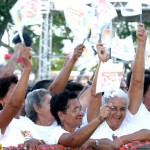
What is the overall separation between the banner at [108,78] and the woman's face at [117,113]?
247 millimetres

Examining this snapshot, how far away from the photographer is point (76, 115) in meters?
5.25

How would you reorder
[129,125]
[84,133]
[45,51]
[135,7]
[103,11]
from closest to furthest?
[84,133] < [129,125] < [103,11] < [135,7] < [45,51]

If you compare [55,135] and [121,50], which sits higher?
[55,135]

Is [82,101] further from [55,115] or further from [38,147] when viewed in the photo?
[38,147]

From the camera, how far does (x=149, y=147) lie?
201 inches

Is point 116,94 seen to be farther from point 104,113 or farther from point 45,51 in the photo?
point 45,51

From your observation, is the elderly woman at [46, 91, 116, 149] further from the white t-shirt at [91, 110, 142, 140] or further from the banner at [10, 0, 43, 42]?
the banner at [10, 0, 43, 42]

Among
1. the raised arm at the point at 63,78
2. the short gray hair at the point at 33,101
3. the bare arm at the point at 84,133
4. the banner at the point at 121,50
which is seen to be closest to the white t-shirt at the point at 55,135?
the bare arm at the point at 84,133

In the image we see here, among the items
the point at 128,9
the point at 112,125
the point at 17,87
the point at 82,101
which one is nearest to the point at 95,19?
the point at 128,9

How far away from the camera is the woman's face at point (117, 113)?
5.43 meters

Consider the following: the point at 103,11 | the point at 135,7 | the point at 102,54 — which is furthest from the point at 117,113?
the point at 135,7

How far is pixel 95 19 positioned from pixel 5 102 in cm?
238

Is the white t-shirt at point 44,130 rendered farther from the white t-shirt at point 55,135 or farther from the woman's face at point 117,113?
the woman's face at point 117,113

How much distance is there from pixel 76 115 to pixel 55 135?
27 centimetres
